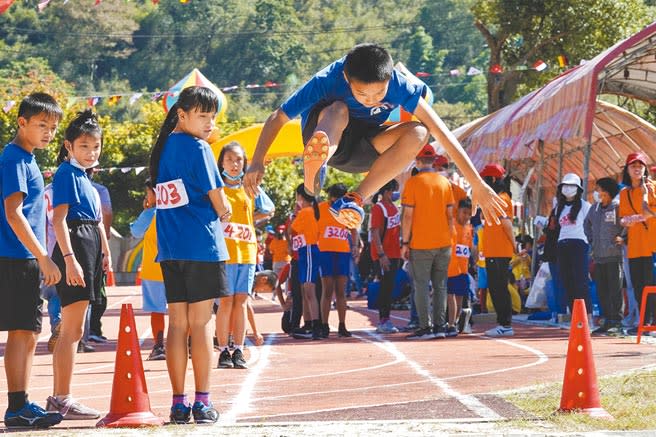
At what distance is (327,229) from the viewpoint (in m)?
14.6

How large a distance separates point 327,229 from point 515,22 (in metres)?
18.0

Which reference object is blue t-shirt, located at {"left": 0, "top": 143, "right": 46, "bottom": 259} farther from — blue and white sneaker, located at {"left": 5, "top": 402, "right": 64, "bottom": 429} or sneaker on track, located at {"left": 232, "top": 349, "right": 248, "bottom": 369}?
sneaker on track, located at {"left": 232, "top": 349, "right": 248, "bottom": 369}

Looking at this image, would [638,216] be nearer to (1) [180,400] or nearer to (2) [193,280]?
(2) [193,280]

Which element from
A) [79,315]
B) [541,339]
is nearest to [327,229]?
[541,339]

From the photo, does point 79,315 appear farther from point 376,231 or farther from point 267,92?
point 267,92

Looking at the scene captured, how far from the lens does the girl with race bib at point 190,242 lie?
23.8 feet

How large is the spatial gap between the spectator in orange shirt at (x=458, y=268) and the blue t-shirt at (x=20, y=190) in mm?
7495

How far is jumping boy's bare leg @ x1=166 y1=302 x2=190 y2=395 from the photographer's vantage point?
7270 mm

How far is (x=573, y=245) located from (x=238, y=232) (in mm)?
5104

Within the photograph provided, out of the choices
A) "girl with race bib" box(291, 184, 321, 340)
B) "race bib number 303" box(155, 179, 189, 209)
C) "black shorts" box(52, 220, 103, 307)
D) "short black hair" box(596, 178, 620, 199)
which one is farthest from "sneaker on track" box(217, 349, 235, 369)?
"short black hair" box(596, 178, 620, 199)

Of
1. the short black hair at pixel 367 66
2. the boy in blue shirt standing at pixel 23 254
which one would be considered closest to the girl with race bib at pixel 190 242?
the boy in blue shirt standing at pixel 23 254

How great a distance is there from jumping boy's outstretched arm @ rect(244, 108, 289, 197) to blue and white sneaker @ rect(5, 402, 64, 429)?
180 cm

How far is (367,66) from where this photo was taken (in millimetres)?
6914

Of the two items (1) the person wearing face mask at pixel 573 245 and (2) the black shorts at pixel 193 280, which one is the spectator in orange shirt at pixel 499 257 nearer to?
(1) the person wearing face mask at pixel 573 245
